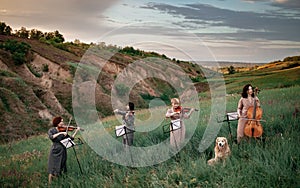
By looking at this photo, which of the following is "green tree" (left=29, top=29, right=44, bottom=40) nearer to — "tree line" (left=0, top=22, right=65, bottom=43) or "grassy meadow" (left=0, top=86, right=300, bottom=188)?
"tree line" (left=0, top=22, right=65, bottom=43)

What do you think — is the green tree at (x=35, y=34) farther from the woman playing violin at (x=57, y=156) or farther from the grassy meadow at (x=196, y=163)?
the woman playing violin at (x=57, y=156)

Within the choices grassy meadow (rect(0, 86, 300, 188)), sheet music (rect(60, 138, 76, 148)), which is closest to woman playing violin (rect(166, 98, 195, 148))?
grassy meadow (rect(0, 86, 300, 188))

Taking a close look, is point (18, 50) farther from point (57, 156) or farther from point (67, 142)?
point (67, 142)

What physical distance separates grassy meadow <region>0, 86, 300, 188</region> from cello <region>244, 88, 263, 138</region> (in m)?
0.19

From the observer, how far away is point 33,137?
9.91 metres

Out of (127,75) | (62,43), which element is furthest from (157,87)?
(62,43)

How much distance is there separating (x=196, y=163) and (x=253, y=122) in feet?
3.76

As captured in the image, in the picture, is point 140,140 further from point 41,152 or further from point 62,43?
point 62,43

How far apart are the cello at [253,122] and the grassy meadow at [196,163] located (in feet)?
0.63

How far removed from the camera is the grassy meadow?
5.25 m

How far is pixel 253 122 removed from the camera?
20.5 feet

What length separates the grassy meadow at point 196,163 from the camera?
5254 mm

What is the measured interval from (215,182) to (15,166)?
4.71 meters

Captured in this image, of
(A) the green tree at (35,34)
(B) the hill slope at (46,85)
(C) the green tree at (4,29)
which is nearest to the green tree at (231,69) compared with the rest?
(B) the hill slope at (46,85)
